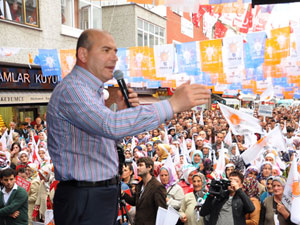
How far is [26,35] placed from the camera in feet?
49.4

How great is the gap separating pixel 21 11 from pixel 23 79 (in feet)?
10.4

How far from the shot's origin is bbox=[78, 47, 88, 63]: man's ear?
1665 mm

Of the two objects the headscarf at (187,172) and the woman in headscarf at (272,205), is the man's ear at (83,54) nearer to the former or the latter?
the woman in headscarf at (272,205)

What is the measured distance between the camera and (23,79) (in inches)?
635

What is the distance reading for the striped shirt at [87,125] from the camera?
1.40 meters

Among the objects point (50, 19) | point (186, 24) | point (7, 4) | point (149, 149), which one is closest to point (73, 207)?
point (149, 149)

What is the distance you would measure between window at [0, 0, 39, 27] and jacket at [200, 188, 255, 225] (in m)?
12.7

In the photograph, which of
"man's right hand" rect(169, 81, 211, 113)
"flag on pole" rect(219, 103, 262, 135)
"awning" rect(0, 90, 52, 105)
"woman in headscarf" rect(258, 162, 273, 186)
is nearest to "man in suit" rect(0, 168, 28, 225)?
"woman in headscarf" rect(258, 162, 273, 186)

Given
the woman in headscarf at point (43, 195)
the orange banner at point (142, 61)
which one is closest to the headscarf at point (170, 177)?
the woman in headscarf at point (43, 195)

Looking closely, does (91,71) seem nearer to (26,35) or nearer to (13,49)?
(13,49)

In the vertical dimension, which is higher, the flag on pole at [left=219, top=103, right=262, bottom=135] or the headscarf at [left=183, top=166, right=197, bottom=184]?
the flag on pole at [left=219, top=103, right=262, bottom=135]

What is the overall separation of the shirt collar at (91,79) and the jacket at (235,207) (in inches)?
132

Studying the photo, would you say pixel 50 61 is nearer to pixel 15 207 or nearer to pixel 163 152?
pixel 163 152

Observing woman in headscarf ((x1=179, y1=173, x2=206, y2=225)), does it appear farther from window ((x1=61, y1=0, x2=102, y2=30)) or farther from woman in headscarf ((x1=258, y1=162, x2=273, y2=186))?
window ((x1=61, y1=0, x2=102, y2=30))
